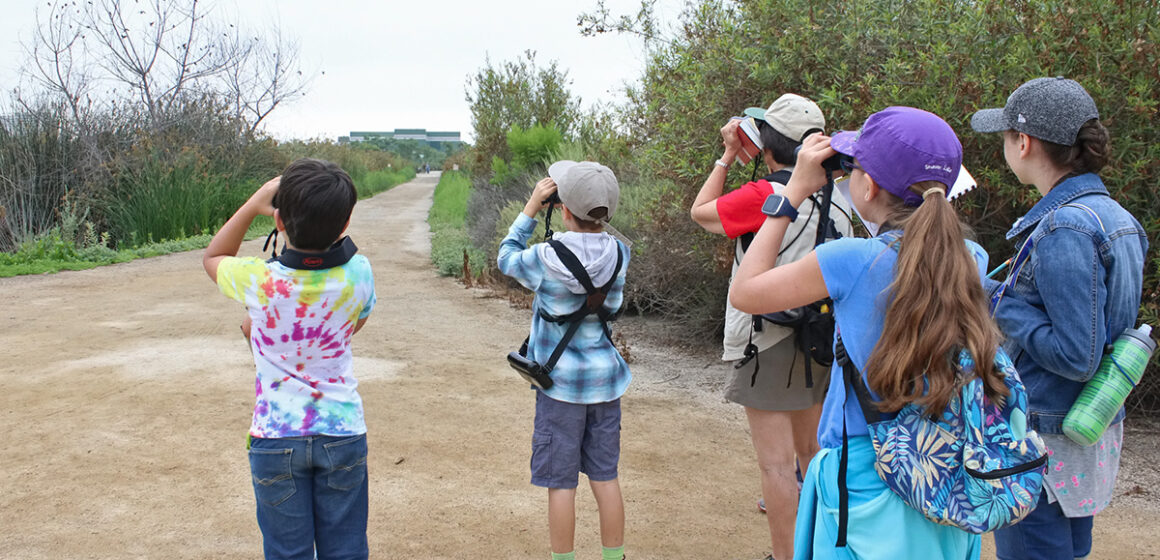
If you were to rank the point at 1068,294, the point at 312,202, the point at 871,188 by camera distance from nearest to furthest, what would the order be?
the point at 871,188 → the point at 1068,294 → the point at 312,202

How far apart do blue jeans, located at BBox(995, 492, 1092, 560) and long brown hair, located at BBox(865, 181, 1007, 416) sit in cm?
71

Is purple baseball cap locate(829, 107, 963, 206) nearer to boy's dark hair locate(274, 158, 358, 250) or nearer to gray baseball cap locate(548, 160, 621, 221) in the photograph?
gray baseball cap locate(548, 160, 621, 221)

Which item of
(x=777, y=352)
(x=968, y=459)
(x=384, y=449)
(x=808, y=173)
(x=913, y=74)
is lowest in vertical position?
(x=384, y=449)

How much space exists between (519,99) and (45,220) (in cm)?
880

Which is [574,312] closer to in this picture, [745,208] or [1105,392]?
[745,208]

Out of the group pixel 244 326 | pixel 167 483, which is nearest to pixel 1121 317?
pixel 244 326

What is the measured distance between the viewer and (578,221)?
3180 mm

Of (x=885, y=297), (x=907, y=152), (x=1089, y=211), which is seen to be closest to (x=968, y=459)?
(x=885, y=297)

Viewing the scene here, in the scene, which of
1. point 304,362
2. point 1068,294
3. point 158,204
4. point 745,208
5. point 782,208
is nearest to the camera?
point 782,208

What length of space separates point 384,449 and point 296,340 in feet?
8.41

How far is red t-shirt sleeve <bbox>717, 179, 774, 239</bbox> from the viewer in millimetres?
3014

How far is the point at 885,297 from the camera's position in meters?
1.83

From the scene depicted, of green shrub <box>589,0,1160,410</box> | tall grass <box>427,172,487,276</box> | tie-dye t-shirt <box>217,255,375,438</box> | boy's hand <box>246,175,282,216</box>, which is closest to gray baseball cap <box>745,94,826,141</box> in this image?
tie-dye t-shirt <box>217,255,375,438</box>

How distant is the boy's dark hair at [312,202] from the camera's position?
2.46m
